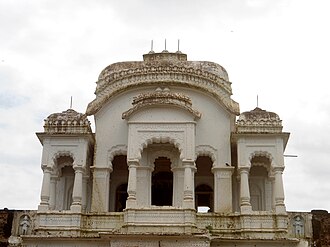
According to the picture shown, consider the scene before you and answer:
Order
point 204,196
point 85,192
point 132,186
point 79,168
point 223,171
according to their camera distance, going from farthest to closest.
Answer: point 204,196
point 85,192
point 223,171
point 79,168
point 132,186

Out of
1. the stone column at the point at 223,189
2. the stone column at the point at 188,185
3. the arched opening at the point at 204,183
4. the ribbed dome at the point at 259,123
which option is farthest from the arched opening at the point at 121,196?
the ribbed dome at the point at 259,123

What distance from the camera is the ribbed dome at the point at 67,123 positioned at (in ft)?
62.0

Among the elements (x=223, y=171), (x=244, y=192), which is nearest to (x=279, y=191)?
(x=244, y=192)

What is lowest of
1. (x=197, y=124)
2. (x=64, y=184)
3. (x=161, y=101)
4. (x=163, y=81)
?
(x=64, y=184)

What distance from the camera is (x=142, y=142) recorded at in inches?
720

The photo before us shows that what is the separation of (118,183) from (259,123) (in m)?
5.08

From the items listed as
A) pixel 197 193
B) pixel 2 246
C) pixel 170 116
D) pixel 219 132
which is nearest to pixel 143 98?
pixel 170 116

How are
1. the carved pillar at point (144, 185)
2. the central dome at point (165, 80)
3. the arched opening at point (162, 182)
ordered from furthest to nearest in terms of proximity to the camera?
the arched opening at point (162, 182)
the central dome at point (165, 80)
the carved pillar at point (144, 185)

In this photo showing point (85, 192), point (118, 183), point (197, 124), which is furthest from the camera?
point (118, 183)

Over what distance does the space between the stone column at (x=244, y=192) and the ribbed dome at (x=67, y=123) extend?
15.7ft

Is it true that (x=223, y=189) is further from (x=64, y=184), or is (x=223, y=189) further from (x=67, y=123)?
(x=64, y=184)

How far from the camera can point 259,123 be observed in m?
18.7

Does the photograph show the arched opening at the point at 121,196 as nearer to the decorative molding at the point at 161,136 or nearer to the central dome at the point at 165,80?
the decorative molding at the point at 161,136

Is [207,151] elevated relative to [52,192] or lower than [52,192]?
elevated
